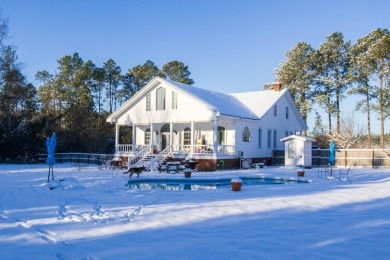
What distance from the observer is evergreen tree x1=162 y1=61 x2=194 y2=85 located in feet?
168

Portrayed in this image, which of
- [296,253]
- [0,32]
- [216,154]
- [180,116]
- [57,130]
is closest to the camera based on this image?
[296,253]

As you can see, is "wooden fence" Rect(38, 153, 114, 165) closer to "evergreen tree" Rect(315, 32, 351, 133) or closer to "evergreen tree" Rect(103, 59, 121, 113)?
"evergreen tree" Rect(103, 59, 121, 113)

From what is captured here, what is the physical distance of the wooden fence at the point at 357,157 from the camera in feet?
88.4

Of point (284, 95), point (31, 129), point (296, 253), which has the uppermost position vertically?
point (284, 95)

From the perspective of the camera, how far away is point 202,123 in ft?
93.6

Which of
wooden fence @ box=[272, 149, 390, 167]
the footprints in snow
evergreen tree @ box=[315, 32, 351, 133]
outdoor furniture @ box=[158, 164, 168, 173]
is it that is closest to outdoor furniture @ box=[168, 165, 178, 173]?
outdoor furniture @ box=[158, 164, 168, 173]

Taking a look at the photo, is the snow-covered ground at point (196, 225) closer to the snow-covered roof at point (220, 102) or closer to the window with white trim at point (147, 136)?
the snow-covered roof at point (220, 102)

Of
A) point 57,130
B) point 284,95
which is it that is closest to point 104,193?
point 284,95

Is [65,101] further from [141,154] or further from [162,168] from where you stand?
[162,168]

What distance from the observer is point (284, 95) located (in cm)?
3347

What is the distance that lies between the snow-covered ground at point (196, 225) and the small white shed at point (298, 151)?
1438 cm

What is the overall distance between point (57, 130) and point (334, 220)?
34363 mm

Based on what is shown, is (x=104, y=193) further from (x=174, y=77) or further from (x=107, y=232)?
(x=174, y=77)

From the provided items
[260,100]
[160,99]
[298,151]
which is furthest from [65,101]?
[298,151]
